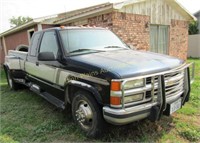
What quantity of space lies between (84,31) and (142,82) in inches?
82.6

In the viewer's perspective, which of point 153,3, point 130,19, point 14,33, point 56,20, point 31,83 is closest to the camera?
point 31,83

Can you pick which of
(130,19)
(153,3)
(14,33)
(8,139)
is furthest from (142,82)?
(14,33)

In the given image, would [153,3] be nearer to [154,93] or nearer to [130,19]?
[130,19]

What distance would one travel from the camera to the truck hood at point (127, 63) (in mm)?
2891

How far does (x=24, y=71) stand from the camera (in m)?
6.10

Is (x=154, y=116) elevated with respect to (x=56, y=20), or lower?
lower

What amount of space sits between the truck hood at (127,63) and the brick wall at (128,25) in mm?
4809

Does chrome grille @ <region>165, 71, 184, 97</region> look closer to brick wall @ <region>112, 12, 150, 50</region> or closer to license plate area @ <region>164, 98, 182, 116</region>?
license plate area @ <region>164, 98, 182, 116</region>

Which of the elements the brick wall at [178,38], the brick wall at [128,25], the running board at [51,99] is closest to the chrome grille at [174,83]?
the running board at [51,99]

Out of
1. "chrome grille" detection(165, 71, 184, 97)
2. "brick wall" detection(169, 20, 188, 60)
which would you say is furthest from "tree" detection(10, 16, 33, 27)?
"chrome grille" detection(165, 71, 184, 97)

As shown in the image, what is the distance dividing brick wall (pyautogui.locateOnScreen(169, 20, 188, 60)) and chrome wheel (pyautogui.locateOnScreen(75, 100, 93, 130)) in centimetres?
944

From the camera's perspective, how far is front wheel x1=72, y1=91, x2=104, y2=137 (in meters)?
3.14

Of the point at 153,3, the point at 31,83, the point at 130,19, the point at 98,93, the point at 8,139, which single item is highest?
the point at 153,3

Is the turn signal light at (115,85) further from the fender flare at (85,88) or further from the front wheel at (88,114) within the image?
the front wheel at (88,114)
